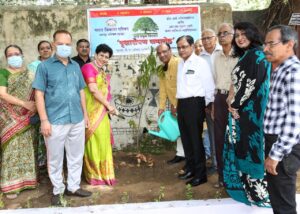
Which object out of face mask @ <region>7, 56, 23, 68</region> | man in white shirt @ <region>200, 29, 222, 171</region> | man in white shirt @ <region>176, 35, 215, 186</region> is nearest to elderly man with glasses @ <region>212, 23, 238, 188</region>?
man in white shirt @ <region>176, 35, 215, 186</region>

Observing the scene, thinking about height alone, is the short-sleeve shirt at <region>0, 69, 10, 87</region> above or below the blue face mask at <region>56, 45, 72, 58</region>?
below

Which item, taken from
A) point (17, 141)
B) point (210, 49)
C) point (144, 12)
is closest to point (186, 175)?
point (210, 49)

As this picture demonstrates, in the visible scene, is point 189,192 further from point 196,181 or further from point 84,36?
point 84,36

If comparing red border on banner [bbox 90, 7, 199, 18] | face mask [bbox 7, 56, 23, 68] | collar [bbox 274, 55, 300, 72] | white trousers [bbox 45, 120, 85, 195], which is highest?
red border on banner [bbox 90, 7, 199, 18]

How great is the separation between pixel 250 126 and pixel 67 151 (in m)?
1.95

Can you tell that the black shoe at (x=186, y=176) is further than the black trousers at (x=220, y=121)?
Yes

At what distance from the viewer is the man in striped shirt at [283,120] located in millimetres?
2350

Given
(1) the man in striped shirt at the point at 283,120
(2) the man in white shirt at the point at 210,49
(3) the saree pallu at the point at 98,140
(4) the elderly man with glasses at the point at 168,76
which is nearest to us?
(1) the man in striped shirt at the point at 283,120

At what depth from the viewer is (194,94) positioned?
4.01 m

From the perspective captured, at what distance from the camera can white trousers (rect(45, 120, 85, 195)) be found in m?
3.66

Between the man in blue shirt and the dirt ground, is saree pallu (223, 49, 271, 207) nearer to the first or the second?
the dirt ground

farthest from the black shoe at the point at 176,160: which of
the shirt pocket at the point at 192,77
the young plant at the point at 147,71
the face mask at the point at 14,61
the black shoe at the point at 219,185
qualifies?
the face mask at the point at 14,61

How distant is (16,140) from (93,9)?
248 cm

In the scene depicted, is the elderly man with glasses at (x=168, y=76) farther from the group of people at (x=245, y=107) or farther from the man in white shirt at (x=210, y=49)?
the man in white shirt at (x=210, y=49)
